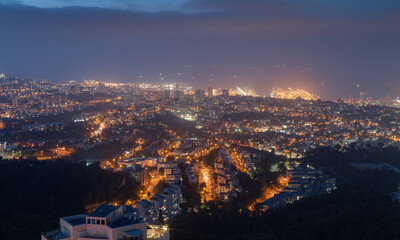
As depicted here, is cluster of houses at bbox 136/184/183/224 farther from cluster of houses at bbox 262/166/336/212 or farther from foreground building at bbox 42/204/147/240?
foreground building at bbox 42/204/147/240

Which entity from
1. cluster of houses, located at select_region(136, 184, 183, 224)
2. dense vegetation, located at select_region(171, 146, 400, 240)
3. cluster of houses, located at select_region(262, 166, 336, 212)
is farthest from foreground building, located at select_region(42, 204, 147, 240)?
cluster of houses, located at select_region(262, 166, 336, 212)

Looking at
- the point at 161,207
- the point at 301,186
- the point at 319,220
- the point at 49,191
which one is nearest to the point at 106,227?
the point at 319,220

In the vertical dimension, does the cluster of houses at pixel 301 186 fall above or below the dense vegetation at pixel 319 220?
below

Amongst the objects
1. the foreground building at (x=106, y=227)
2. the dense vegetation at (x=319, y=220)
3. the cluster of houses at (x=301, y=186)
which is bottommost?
the cluster of houses at (x=301, y=186)

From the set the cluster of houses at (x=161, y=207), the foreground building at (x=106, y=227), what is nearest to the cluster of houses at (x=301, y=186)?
the cluster of houses at (x=161, y=207)

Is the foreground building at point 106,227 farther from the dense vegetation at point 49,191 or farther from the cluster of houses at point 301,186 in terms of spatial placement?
the cluster of houses at point 301,186

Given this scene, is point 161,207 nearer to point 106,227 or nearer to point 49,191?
point 49,191
